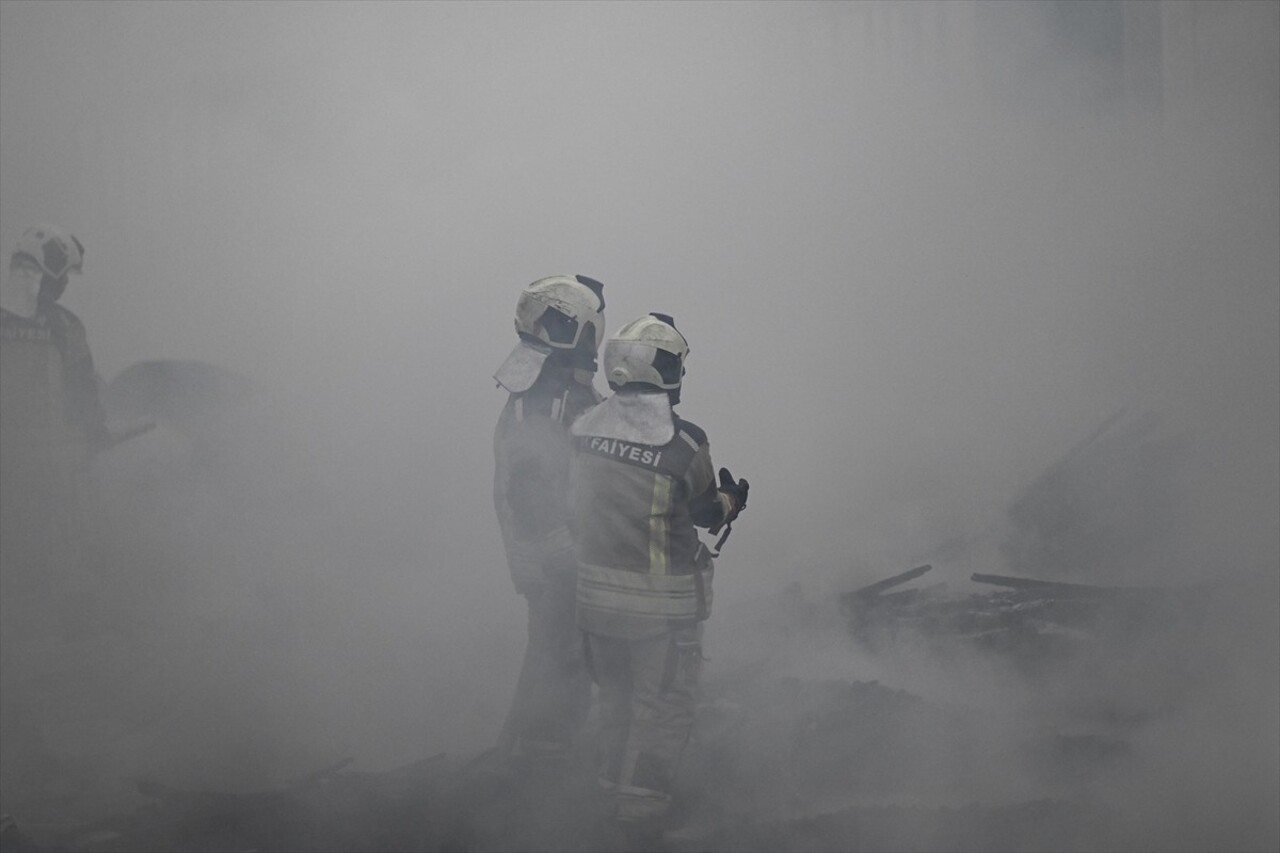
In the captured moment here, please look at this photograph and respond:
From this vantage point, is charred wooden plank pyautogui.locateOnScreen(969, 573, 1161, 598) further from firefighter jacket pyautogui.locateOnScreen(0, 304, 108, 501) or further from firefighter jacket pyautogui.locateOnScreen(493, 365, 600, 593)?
firefighter jacket pyautogui.locateOnScreen(0, 304, 108, 501)

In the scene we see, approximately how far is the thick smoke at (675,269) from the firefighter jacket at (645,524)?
1578 mm

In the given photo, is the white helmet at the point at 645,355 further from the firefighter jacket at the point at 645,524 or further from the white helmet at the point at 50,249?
the white helmet at the point at 50,249

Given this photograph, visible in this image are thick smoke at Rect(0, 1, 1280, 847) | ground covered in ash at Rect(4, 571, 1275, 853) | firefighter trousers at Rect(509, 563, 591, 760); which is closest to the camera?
ground covered in ash at Rect(4, 571, 1275, 853)

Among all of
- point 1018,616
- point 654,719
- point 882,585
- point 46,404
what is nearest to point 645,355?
point 654,719

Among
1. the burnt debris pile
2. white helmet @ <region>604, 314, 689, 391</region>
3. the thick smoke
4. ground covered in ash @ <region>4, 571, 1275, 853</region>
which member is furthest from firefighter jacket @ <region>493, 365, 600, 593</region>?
the burnt debris pile

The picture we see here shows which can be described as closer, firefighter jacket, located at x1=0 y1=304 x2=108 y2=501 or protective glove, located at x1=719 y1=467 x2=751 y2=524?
protective glove, located at x1=719 y1=467 x2=751 y2=524

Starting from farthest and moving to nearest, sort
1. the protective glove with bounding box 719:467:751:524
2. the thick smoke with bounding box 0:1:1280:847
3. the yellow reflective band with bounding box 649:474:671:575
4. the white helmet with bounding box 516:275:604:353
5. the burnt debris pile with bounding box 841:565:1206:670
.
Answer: the thick smoke with bounding box 0:1:1280:847
the burnt debris pile with bounding box 841:565:1206:670
the white helmet with bounding box 516:275:604:353
the protective glove with bounding box 719:467:751:524
the yellow reflective band with bounding box 649:474:671:575

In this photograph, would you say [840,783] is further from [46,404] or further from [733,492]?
[46,404]

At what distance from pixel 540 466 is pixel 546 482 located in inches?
2.4

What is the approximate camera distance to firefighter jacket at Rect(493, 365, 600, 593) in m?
4.04

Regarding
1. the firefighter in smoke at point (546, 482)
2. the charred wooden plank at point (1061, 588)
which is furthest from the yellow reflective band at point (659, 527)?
the charred wooden plank at point (1061, 588)

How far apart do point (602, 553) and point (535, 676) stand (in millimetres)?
781

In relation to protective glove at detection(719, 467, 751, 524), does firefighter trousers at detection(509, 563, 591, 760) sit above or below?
below

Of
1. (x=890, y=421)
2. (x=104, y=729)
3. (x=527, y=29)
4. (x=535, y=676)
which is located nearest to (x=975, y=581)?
(x=890, y=421)
